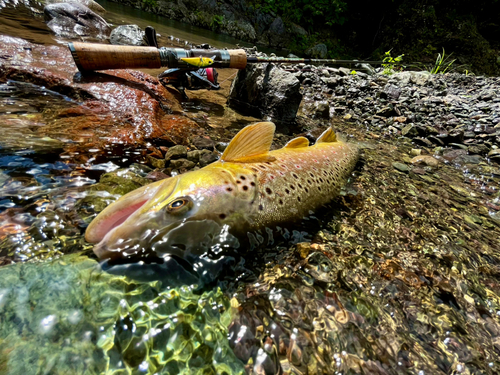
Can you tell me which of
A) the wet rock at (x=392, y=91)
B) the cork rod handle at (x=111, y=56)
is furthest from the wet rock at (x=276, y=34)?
the cork rod handle at (x=111, y=56)

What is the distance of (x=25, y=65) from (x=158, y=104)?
2.44 metres

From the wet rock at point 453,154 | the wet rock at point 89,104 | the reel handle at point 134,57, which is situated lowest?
the wet rock at point 89,104

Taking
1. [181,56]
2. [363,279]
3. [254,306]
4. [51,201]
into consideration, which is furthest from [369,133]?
[51,201]

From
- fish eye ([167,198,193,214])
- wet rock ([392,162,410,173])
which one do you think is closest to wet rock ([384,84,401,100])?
wet rock ([392,162,410,173])

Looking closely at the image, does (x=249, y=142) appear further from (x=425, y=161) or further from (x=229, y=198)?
(x=425, y=161)

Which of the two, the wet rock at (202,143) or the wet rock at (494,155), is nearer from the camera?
the wet rock at (202,143)

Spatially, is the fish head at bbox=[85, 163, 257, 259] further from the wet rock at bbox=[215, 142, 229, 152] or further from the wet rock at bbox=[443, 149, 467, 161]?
the wet rock at bbox=[443, 149, 467, 161]

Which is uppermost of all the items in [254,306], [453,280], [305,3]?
[305,3]

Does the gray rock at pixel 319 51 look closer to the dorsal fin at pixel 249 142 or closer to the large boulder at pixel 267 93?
the large boulder at pixel 267 93

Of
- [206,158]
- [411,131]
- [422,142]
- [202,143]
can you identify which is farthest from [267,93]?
[422,142]

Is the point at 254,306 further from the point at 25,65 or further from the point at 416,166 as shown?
the point at 25,65

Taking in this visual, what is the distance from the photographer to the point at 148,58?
217 inches

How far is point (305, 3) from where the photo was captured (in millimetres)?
34125

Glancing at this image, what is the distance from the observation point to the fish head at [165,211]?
1.75 meters
